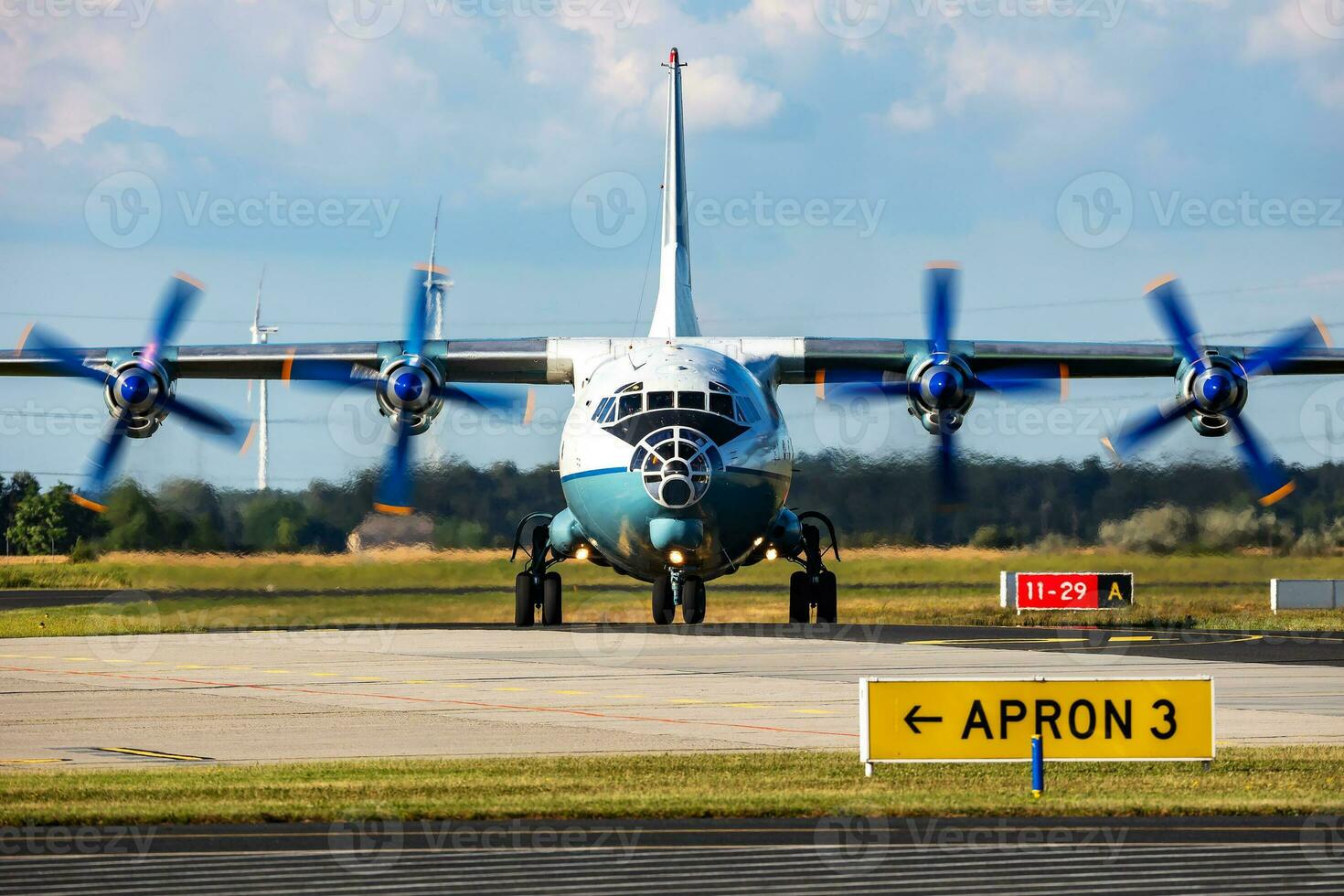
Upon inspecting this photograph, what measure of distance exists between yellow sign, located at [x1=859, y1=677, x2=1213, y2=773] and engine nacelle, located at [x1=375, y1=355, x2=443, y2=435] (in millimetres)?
15869

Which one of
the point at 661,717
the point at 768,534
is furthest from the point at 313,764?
the point at 768,534

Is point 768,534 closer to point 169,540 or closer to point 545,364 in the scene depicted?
point 545,364

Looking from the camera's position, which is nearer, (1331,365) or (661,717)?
(661,717)

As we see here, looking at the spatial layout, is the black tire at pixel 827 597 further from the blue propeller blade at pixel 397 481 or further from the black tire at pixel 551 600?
the blue propeller blade at pixel 397 481

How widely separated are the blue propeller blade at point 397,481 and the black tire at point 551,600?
382 cm

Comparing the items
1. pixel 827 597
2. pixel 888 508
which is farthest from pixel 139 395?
pixel 888 508

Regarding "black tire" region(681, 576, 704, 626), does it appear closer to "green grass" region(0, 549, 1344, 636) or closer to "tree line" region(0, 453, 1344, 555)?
"tree line" region(0, 453, 1344, 555)

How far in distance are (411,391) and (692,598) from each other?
6.01 meters

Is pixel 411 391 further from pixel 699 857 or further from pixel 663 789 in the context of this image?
pixel 699 857

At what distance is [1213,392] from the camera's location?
1176 inches

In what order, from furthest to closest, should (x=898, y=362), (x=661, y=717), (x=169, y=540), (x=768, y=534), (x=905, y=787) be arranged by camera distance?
(x=169, y=540)
(x=898, y=362)
(x=768, y=534)
(x=661, y=717)
(x=905, y=787)

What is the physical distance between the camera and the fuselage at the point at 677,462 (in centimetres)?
2564

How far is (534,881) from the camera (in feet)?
34.2

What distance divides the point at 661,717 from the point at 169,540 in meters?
18.3
